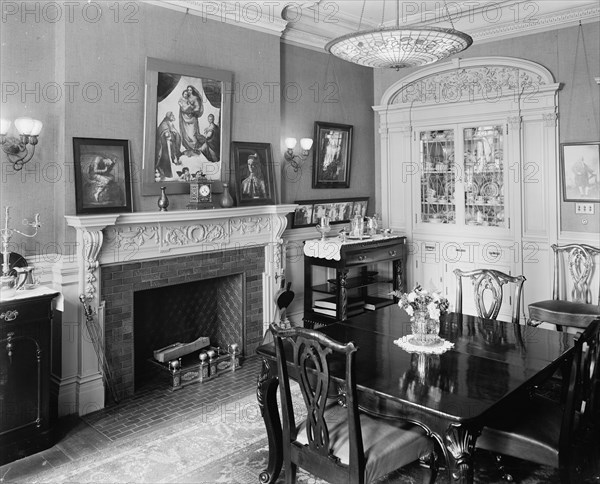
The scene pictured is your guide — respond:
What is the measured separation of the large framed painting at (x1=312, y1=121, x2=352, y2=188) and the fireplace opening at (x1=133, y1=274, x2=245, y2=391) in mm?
1713

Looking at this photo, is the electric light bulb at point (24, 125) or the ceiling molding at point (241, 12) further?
the ceiling molding at point (241, 12)

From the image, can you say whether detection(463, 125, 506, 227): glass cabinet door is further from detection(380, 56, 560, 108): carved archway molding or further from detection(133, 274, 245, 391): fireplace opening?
detection(133, 274, 245, 391): fireplace opening

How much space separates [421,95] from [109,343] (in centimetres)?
460

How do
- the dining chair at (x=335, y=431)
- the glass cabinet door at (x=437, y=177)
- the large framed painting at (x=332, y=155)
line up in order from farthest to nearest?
the glass cabinet door at (x=437, y=177), the large framed painting at (x=332, y=155), the dining chair at (x=335, y=431)

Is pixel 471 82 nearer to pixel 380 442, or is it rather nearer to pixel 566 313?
pixel 566 313

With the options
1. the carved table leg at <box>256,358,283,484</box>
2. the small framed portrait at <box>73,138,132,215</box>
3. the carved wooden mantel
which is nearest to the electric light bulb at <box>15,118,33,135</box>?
the small framed portrait at <box>73,138,132,215</box>

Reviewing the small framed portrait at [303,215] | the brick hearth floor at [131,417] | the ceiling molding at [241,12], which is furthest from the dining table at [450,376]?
the ceiling molding at [241,12]

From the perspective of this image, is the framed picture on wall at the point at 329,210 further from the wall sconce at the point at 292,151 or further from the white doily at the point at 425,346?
the white doily at the point at 425,346

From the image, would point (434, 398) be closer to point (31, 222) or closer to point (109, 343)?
point (109, 343)

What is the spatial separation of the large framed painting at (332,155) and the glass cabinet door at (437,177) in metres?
0.93

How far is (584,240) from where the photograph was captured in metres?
5.40

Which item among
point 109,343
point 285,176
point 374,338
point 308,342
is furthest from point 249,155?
point 308,342

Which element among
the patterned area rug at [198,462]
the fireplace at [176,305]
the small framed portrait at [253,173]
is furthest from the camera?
the small framed portrait at [253,173]

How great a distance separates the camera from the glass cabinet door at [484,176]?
6.01m
